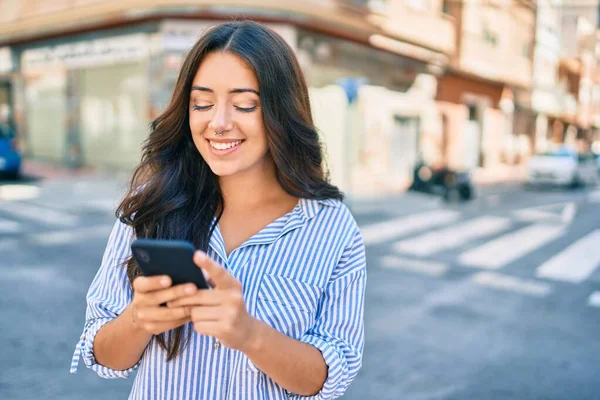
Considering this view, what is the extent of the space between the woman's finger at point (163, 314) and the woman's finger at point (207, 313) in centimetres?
4

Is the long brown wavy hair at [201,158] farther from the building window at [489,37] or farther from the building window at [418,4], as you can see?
the building window at [489,37]

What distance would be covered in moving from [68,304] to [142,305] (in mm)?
4697

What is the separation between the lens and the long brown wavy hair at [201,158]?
1427 millimetres

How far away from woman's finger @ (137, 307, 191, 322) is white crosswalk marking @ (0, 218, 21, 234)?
26.8ft

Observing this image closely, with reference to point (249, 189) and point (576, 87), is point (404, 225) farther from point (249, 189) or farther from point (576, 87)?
point (576, 87)

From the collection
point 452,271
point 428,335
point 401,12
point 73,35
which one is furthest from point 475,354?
point 73,35

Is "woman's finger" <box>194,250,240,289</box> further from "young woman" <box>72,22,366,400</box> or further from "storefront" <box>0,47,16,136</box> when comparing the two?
"storefront" <box>0,47,16,136</box>

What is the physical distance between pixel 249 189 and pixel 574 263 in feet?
25.2

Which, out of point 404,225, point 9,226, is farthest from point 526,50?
point 9,226

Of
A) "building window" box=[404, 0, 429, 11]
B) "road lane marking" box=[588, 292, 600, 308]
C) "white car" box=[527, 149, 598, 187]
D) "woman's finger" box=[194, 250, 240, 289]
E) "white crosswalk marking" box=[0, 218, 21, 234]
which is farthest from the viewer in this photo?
"white car" box=[527, 149, 598, 187]

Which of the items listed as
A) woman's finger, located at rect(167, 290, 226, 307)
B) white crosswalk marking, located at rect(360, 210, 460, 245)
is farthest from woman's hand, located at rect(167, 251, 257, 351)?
white crosswalk marking, located at rect(360, 210, 460, 245)

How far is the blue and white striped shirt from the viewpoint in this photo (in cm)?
139

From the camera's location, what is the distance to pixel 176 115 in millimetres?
1585

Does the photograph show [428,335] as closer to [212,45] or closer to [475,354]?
[475,354]
